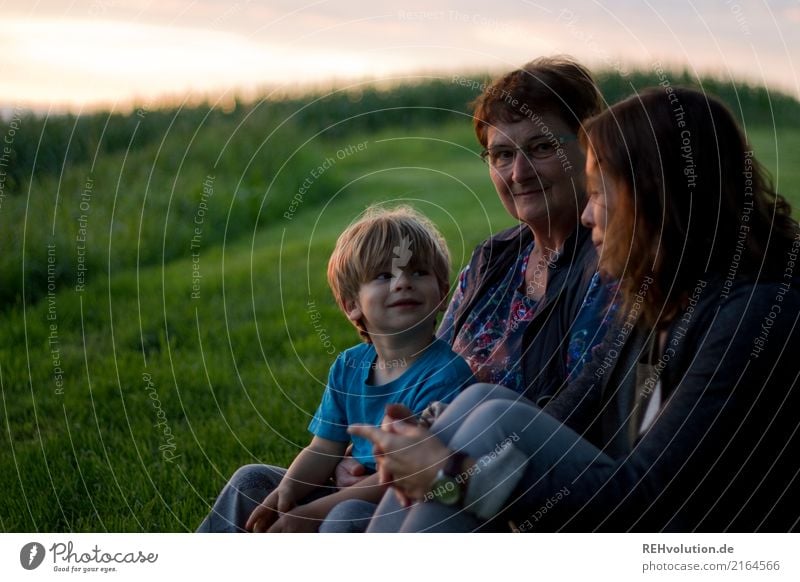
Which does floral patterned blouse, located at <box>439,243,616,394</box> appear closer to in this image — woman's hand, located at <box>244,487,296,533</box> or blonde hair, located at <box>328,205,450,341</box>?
blonde hair, located at <box>328,205,450,341</box>

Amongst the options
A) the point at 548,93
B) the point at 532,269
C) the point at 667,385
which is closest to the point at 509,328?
the point at 532,269

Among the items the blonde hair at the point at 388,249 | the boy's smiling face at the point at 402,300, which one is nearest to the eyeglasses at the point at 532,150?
the blonde hair at the point at 388,249

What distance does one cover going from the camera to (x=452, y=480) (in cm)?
185

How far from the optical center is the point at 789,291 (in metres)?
1.86

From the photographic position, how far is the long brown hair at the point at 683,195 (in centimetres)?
194

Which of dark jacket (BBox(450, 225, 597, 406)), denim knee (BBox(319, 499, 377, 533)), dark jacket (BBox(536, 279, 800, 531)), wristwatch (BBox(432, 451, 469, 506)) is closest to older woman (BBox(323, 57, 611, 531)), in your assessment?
dark jacket (BBox(450, 225, 597, 406))

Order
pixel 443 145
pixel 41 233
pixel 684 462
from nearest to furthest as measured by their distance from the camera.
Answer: pixel 684 462 < pixel 41 233 < pixel 443 145

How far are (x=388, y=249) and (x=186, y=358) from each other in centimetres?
178

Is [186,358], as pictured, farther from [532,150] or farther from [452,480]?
[452,480]

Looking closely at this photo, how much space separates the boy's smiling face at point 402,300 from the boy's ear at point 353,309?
0.04 meters

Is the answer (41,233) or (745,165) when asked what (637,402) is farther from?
→ (41,233)

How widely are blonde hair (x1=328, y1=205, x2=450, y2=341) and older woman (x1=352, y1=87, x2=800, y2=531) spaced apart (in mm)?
438

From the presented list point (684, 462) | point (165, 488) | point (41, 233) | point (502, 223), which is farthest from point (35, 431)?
point (502, 223)
